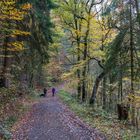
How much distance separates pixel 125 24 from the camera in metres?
17.7

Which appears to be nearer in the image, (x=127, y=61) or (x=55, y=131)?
(x=55, y=131)

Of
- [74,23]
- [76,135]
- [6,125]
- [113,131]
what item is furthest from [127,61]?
[74,23]

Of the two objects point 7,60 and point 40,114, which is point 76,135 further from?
point 7,60

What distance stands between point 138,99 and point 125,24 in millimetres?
4829

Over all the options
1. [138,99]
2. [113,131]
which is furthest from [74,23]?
[113,131]

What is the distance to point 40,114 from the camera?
1864 centimetres

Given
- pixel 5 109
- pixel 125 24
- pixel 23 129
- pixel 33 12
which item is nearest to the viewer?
pixel 23 129

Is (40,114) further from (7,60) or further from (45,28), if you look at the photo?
(45,28)

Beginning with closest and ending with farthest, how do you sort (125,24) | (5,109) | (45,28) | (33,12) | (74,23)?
(5,109), (125,24), (33,12), (45,28), (74,23)

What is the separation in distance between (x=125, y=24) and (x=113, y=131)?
7.12 metres

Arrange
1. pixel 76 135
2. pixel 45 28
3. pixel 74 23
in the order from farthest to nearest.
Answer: pixel 74 23 < pixel 45 28 < pixel 76 135

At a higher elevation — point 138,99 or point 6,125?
point 138,99

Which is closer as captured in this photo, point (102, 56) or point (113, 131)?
point (113, 131)

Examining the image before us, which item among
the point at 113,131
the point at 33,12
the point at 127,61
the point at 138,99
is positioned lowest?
the point at 113,131
